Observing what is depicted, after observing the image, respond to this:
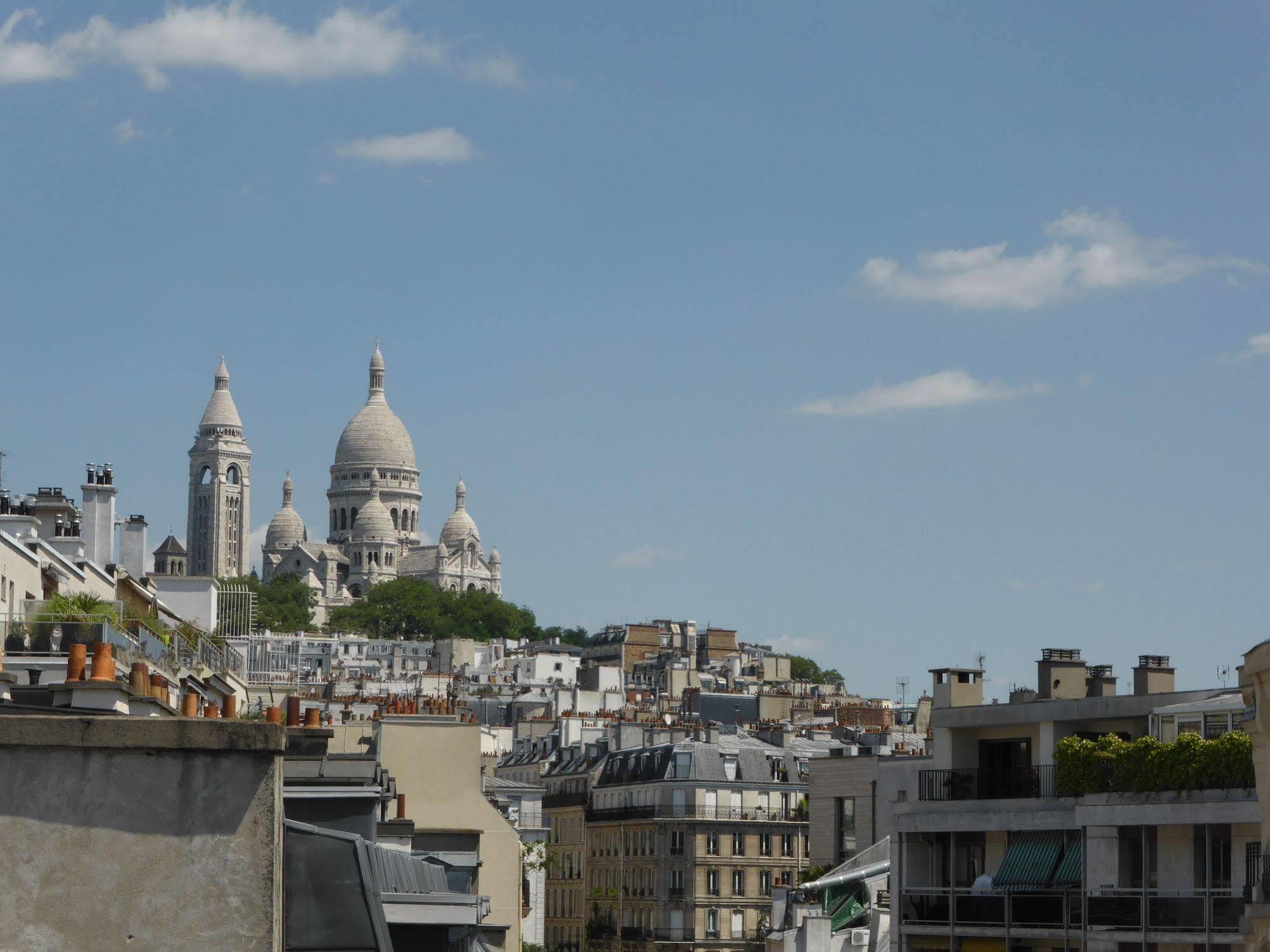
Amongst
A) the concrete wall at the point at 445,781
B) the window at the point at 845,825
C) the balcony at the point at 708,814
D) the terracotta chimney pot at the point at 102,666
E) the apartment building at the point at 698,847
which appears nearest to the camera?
the terracotta chimney pot at the point at 102,666

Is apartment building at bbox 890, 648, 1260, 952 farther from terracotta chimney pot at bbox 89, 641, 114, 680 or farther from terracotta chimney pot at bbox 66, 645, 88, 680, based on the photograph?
terracotta chimney pot at bbox 89, 641, 114, 680

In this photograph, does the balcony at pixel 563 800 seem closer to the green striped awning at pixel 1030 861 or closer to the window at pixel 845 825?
the window at pixel 845 825

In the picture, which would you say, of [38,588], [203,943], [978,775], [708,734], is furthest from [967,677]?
[708,734]

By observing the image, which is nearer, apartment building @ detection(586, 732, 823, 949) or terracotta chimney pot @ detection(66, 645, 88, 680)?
terracotta chimney pot @ detection(66, 645, 88, 680)

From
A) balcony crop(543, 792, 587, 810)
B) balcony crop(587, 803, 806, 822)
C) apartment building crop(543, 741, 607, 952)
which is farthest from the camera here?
balcony crop(543, 792, 587, 810)

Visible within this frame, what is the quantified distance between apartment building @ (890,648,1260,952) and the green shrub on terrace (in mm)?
59

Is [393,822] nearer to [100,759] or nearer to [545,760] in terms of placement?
[100,759]

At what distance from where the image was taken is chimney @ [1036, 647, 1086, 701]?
44.8 m

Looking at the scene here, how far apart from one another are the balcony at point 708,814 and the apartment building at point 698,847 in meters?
0.03

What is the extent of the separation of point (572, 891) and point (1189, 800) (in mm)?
72151

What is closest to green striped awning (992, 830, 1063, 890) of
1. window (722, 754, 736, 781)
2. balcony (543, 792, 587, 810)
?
window (722, 754, 736, 781)

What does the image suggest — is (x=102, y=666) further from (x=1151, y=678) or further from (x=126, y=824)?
(x=1151, y=678)

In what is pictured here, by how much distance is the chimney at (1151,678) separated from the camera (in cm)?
4166

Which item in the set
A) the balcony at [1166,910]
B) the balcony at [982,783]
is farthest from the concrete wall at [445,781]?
the balcony at [1166,910]
